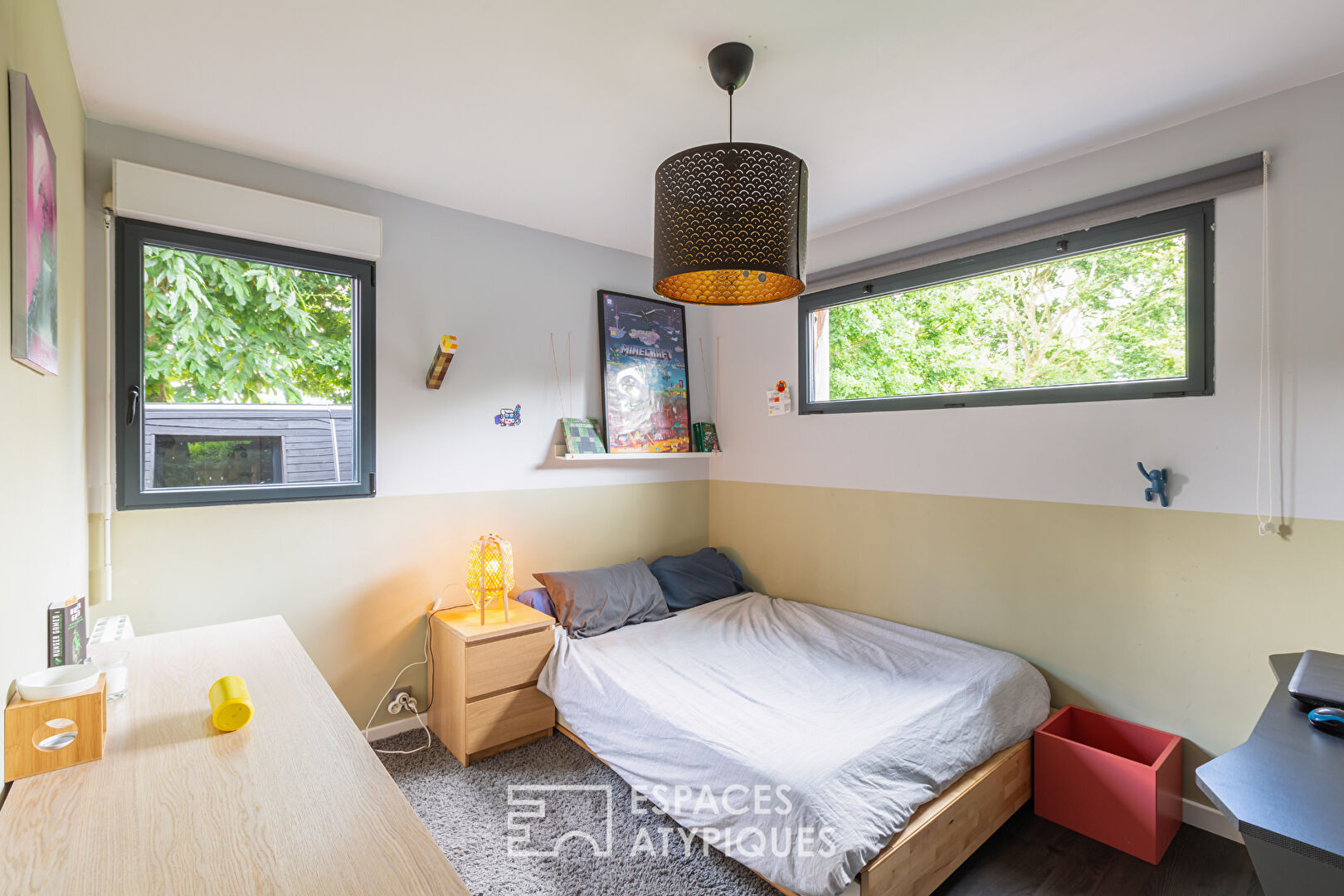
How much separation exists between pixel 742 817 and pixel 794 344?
239 centimetres

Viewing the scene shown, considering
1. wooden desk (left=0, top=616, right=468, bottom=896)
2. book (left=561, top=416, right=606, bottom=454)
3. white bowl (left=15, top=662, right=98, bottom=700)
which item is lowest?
wooden desk (left=0, top=616, right=468, bottom=896)

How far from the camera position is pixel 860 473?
3.16 m

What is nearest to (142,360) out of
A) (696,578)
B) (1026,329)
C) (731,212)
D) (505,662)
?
(505,662)

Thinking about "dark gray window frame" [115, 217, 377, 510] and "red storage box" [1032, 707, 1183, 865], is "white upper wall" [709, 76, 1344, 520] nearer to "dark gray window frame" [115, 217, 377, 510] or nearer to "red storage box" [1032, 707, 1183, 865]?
"red storage box" [1032, 707, 1183, 865]

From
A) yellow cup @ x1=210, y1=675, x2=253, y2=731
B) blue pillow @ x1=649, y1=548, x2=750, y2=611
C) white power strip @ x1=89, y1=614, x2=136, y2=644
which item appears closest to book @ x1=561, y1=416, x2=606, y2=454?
blue pillow @ x1=649, y1=548, x2=750, y2=611

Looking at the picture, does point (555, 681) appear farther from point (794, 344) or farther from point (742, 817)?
point (794, 344)

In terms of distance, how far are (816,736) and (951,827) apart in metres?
0.47

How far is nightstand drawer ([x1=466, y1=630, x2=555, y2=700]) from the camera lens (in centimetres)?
251

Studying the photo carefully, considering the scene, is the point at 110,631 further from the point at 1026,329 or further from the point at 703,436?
the point at 1026,329

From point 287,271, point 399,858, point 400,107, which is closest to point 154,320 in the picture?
point 287,271

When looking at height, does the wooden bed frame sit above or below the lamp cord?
below

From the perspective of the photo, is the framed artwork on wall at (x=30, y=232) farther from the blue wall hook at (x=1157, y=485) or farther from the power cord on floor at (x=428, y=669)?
the blue wall hook at (x=1157, y=485)

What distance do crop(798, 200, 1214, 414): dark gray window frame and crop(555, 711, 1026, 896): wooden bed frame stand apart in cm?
134

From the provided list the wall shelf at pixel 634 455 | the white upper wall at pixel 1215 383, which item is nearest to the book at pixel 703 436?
the wall shelf at pixel 634 455
